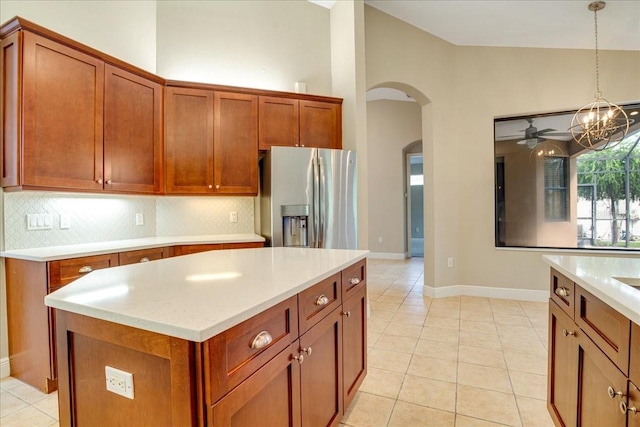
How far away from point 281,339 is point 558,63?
15.0ft

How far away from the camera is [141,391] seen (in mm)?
874

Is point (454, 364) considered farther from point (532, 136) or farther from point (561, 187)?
point (532, 136)

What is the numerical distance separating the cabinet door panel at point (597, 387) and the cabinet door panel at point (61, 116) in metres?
3.14

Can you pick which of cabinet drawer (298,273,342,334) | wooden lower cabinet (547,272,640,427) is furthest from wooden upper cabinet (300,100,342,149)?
wooden lower cabinet (547,272,640,427)

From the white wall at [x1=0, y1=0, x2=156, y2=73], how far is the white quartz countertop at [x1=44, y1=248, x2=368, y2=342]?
2.33 m

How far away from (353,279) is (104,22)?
3145 mm

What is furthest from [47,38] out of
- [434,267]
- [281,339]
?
[434,267]

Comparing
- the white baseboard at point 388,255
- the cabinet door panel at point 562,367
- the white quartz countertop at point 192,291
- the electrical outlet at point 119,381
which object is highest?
the white quartz countertop at point 192,291

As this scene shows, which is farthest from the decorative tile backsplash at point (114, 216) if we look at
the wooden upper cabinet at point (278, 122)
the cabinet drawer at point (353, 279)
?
the cabinet drawer at point (353, 279)

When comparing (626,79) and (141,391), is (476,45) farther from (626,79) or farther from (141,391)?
(141,391)

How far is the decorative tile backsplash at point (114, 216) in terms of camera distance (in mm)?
2371

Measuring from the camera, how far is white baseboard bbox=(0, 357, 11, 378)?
2312 millimetres

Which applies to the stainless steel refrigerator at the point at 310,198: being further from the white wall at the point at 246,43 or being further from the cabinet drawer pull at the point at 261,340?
the cabinet drawer pull at the point at 261,340

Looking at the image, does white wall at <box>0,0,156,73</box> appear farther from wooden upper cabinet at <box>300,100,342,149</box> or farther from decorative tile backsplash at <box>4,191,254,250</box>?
wooden upper cabinet at <box>300,100,342,149</box>
